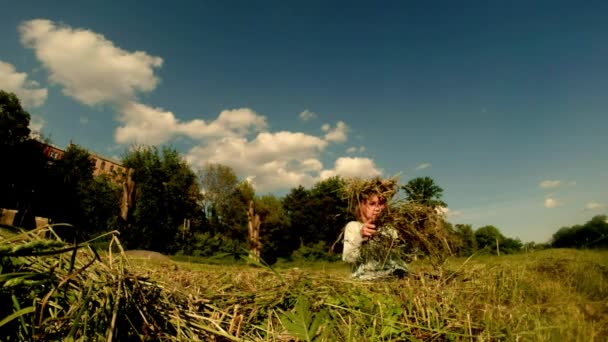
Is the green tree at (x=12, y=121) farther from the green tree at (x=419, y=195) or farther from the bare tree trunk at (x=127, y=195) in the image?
the green tree at (x=419, y=195)

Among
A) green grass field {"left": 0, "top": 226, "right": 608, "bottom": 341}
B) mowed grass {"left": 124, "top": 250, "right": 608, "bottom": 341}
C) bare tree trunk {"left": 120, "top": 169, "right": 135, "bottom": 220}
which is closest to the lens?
green grass field {"left": 0, "top": 226, "right": 608, "bottom": 341}

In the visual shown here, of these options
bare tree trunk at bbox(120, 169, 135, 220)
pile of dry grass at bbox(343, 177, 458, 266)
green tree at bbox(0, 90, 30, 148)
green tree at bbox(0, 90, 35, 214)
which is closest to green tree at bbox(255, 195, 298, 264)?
bare tree trunk at bbox(120, 169, 135, 220)

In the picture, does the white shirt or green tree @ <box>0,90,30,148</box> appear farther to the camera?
green tree @ <box>0,90,30,148</box>

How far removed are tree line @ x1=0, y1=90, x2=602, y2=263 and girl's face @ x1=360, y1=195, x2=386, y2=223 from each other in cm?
2846

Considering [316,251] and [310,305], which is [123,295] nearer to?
[310,305]

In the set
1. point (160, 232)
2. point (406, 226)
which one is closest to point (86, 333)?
point (406, 226)

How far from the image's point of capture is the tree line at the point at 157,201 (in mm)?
38375

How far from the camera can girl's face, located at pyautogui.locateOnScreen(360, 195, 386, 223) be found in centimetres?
407

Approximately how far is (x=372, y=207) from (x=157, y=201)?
50.1 meters

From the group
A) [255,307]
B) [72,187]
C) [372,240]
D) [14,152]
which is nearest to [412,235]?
[372,240]

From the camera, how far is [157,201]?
4888 cm

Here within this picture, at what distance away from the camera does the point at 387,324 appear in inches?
64.7

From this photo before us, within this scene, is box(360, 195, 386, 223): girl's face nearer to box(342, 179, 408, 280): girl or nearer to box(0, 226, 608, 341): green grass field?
box(342, 179, 408, 280): girl

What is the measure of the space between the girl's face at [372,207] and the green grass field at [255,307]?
1.38 m
